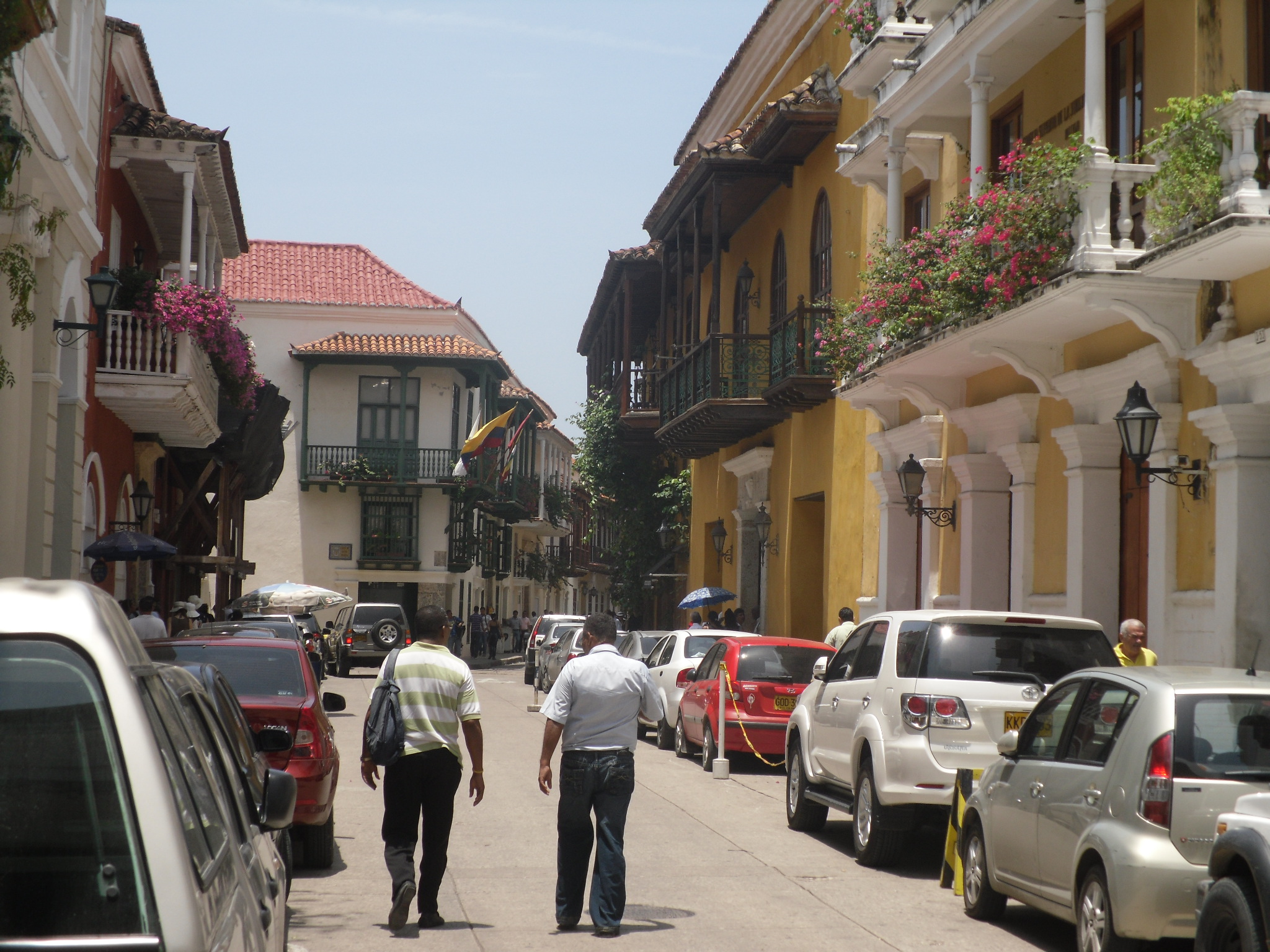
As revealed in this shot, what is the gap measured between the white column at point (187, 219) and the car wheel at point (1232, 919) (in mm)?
19110

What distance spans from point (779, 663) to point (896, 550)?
431 cm

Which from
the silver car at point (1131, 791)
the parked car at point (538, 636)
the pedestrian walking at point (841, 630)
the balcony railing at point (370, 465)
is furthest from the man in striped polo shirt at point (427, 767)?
the balcony railing at point (370, 465)

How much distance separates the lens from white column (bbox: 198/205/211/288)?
24.5m

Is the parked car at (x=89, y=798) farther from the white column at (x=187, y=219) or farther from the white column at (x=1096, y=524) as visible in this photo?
the white column at (x=187, y=219)

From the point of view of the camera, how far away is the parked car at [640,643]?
926 inches

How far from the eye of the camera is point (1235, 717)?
22.6 feet

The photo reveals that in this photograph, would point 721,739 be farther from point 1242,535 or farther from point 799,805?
point 1242,535

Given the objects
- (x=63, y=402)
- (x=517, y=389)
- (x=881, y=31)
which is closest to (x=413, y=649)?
(x=63, y=402)

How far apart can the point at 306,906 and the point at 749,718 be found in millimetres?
8516

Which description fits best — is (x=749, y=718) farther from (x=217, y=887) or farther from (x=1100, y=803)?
(x=217, y=887)

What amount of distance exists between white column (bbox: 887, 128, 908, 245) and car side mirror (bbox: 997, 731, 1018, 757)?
36.8 feet

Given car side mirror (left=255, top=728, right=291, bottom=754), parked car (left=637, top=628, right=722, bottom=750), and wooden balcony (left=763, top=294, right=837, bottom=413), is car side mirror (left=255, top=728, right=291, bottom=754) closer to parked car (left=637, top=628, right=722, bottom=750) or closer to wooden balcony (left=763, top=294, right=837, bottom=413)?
parked car (left=637, top=628, right=722, bottom=750)

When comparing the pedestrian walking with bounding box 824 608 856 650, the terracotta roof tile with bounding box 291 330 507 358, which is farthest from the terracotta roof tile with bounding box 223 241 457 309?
the pedestrian walking with bounding box 824 608 856 650

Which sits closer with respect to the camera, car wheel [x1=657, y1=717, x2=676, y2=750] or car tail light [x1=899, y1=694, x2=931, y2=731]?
car tail light [x1=899, y1=694, x2=931, y2=731]
